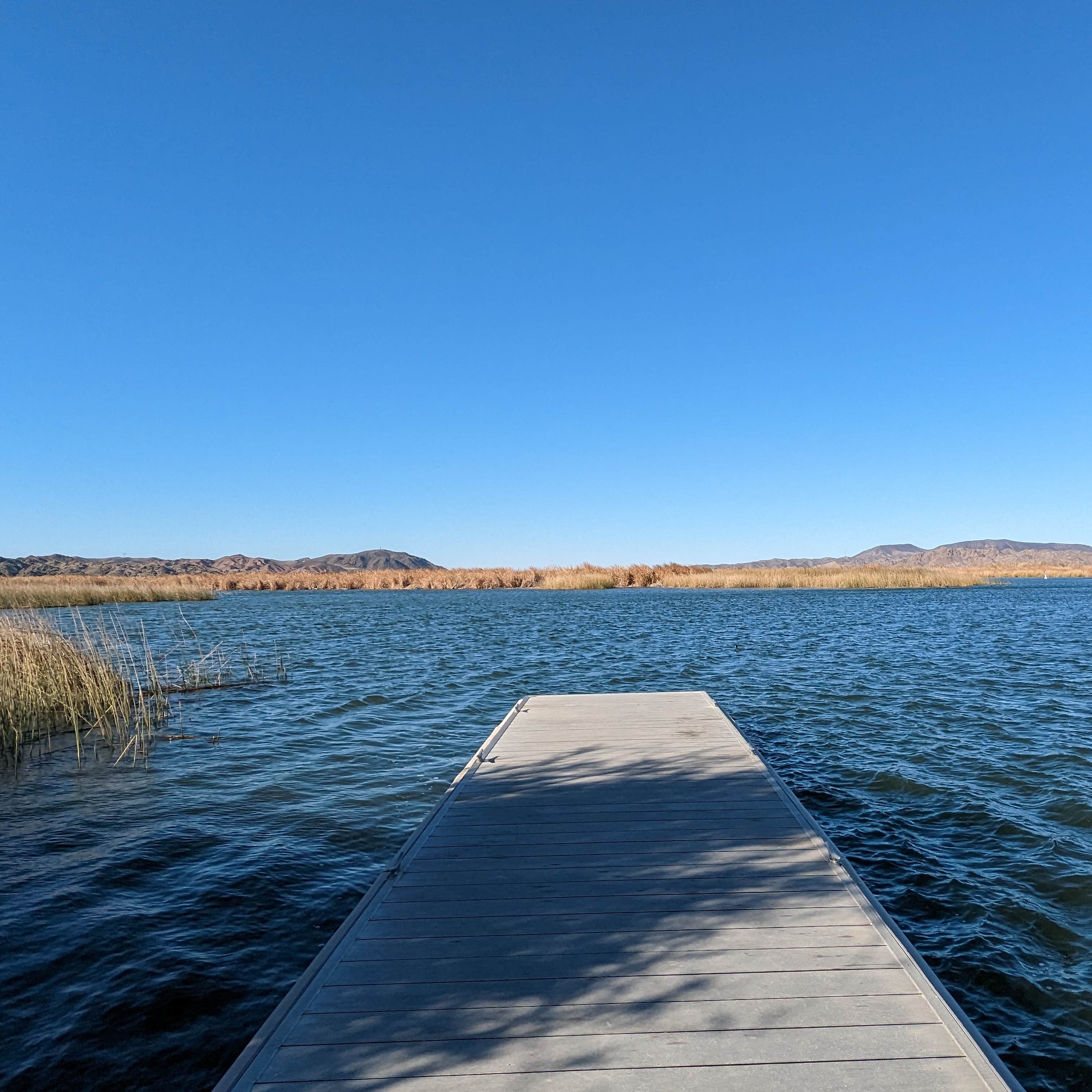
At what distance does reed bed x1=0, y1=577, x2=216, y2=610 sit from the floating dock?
24.4 meters

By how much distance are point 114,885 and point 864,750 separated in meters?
8.08

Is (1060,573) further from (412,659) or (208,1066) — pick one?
(208,1066)

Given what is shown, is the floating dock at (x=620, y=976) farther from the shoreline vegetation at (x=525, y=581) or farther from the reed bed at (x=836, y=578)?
the reed bed at (x=836, y=578)

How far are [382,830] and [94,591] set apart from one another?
37.0 metres

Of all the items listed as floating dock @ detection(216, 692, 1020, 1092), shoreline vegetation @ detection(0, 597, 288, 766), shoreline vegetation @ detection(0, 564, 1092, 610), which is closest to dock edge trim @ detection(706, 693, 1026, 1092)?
floating dock @ detection(216, 692, 1020, 1092)

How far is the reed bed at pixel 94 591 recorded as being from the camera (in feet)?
99.3

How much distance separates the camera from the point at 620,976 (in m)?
3.25

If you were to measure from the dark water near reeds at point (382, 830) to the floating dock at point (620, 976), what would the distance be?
905 millimetres

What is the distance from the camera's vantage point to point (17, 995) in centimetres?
414

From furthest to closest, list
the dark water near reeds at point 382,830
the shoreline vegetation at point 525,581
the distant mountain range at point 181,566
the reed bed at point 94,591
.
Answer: the distant mountain range at point 181,566, the shoreline vegetation at point 525,581, the reed bed at point 94,591, the dark water near reeds at point 382,830

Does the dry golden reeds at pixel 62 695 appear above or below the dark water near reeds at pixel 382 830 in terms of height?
above

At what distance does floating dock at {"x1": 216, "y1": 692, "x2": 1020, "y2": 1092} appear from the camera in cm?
262

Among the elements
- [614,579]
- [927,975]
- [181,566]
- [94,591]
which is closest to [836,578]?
[614,579]

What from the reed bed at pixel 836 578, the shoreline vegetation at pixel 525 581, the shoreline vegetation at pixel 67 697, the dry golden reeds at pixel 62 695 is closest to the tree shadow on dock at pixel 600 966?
the shoreline vegetation at pixel 67 697
